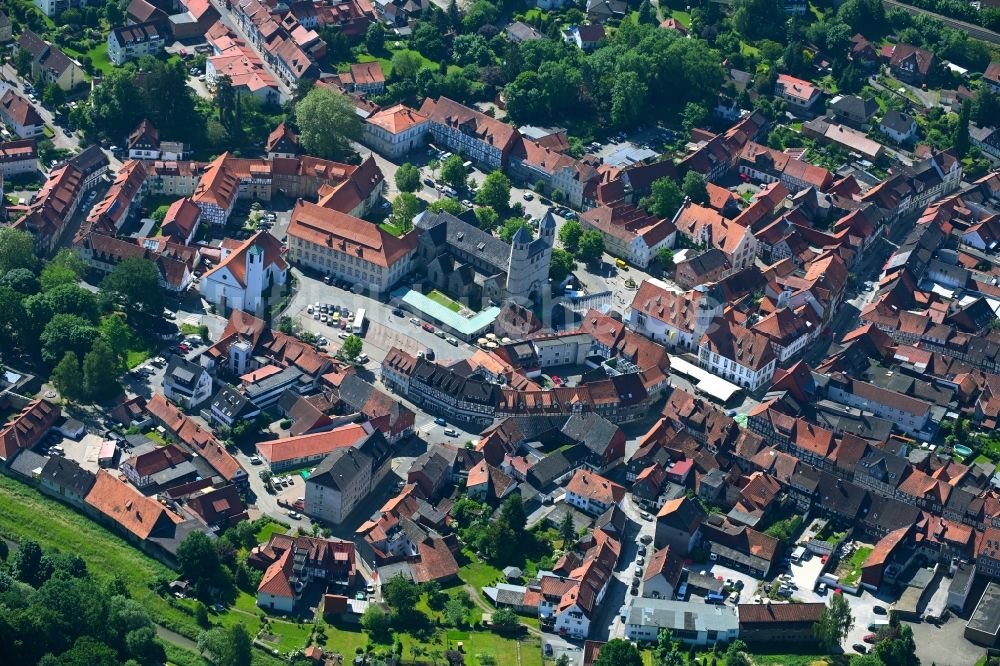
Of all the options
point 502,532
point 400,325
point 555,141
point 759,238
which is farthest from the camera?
point 555,141

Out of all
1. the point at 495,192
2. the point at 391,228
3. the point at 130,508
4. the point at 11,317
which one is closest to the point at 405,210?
the point at 391,228

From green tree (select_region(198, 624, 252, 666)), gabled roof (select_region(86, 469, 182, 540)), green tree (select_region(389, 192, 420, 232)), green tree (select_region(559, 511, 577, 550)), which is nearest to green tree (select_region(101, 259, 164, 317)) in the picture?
gabled roof (select_region(86, 469, 182, 540))

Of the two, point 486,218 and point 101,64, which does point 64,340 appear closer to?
point 486,218

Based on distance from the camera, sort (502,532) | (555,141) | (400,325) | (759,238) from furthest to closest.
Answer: (555,141), (759,238), (400,325), (502,532)

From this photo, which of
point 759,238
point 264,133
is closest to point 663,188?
point 759,238

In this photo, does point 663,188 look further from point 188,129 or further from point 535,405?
point 188,129

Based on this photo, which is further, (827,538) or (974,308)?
(974,308)

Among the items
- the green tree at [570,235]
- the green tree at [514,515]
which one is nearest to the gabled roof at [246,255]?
the green tree at [570,235]
